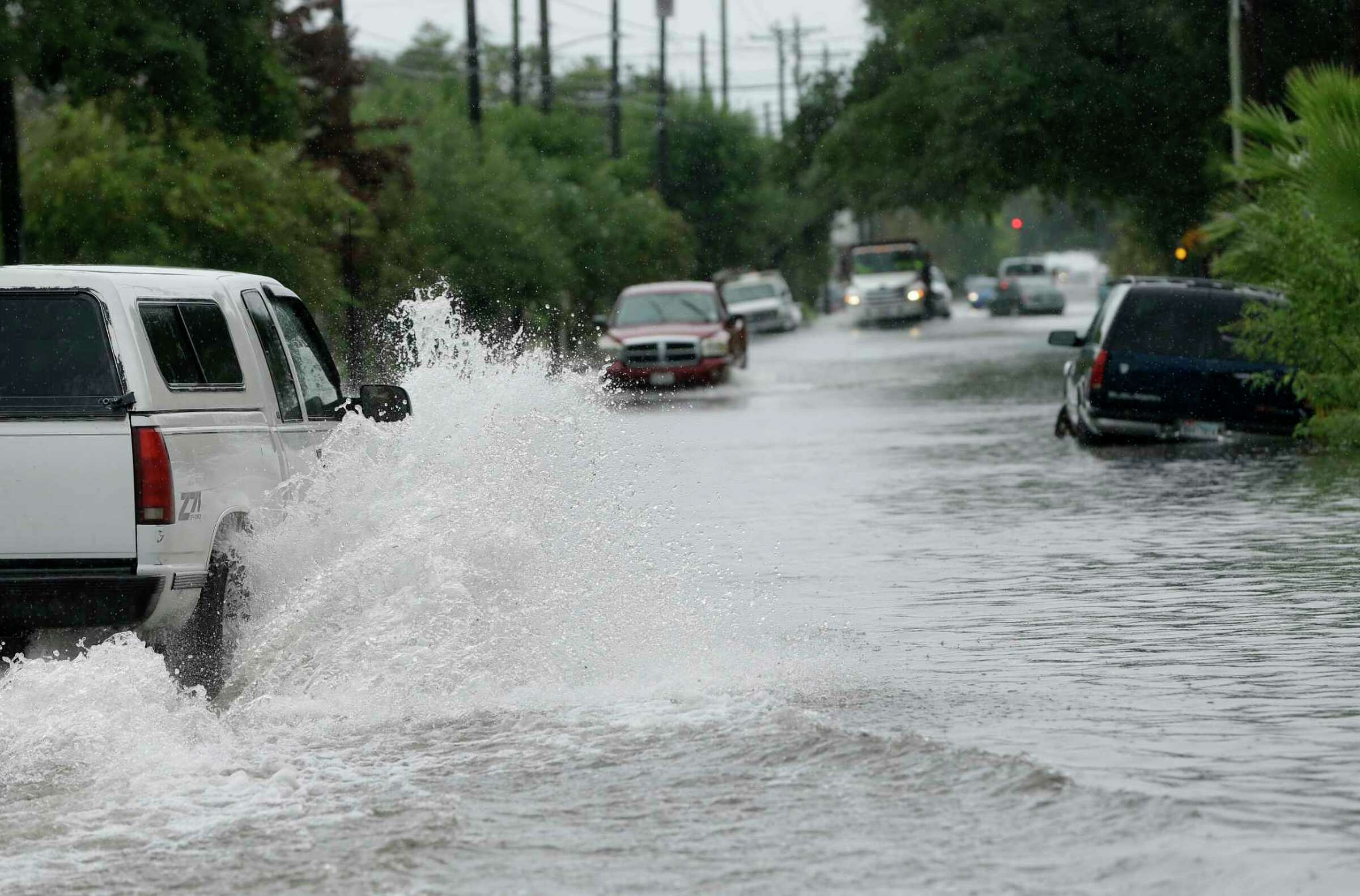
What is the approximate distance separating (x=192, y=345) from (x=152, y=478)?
949 millimetres

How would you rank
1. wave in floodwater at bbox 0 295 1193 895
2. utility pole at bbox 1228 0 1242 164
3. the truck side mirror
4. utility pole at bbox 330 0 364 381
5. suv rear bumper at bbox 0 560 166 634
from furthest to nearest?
utility pole at bbox 1228 0 1242 164, utility pole at bbox 330 0 364 381, the truck side mirror, suv rear bumper at bbox 0 560 166 634, wave in floodwater at bbox 0 295 1193 895

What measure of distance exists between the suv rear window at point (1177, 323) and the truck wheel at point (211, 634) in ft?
47.0

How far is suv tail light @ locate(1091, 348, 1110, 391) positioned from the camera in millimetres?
21953

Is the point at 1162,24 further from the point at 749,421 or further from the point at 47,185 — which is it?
the point at 47,185

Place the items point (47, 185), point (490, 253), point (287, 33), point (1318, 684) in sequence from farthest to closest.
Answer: point (490, 253) → point (287, 33) → point (47, 185) → point (1318, 684)

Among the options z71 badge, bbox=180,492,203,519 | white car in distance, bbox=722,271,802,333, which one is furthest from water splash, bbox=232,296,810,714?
white car in distance, bbox=722,271,802,333

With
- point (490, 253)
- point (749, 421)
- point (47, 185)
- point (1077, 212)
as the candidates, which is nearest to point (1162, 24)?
point (1077, 212)

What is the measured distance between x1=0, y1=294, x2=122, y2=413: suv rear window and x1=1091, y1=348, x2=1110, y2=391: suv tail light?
1458cm

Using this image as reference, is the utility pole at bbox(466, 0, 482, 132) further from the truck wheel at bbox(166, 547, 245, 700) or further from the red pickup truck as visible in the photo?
the truck wheel at bbox(166, 547, 245, 700)

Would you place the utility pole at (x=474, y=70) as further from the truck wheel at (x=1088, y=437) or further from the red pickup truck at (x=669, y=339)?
the truck wheel at (x=1088, y=437)

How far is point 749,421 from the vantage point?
27.8 meters

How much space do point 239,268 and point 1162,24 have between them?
26.8 meters

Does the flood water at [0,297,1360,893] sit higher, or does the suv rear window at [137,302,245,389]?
the suv rear window at [137,302,245,389]

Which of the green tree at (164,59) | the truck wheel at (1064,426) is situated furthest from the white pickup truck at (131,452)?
the green tree at (164,59)
